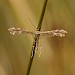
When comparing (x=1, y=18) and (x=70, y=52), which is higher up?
(x=1, y=18)

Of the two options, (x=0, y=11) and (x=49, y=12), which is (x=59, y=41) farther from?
(x=0, y=11)

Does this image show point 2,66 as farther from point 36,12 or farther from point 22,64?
point 36,12

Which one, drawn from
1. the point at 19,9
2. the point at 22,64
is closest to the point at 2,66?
the point at 22,64

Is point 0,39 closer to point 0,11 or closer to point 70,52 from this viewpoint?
point 0,11

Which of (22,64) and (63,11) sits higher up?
(63,11)

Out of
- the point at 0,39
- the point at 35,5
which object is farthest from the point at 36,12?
the point at 0,39

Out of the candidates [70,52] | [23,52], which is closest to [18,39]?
[23,52]
